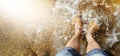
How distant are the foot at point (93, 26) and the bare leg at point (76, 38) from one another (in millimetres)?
141

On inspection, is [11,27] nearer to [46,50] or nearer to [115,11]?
[46,50]

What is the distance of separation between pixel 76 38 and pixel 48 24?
0.55 metres

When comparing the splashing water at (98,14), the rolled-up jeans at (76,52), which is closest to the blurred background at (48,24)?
the splashing water at (98,14)

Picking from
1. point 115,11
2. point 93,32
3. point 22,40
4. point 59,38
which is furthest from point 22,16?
point 115,11

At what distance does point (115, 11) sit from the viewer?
3.61 metres

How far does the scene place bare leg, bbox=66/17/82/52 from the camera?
3198 mm

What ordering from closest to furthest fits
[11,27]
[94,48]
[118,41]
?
[94,48], [118,41], [11,27]

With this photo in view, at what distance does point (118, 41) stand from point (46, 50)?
1067mm

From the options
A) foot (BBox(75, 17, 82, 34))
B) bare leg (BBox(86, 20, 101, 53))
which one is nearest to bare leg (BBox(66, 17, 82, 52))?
foot (BBox(75, 17, 82, 34))

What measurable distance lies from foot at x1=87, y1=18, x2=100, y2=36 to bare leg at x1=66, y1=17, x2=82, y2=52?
141mm

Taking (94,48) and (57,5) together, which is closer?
(94,48)

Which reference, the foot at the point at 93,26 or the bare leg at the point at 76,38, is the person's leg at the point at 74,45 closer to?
the bare leg at the point at 76,38

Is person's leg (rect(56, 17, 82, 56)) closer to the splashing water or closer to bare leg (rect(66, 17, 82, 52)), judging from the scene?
bare leg (rect(66, 17, 82, 52))

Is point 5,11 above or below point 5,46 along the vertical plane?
above
